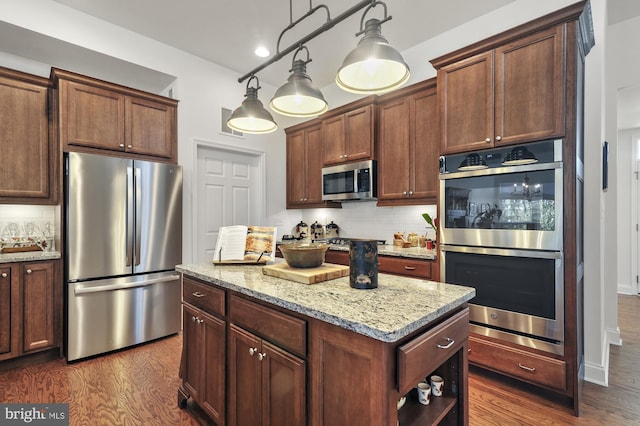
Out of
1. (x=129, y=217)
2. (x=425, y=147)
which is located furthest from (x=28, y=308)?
(x=425, y=147)

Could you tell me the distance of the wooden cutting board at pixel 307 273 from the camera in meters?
1.54

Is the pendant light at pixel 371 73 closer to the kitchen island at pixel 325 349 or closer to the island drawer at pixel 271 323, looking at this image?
the kitchen island at pixel 325 349

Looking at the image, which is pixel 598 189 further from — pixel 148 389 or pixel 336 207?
pixel 148 389

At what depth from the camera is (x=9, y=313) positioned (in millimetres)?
2588

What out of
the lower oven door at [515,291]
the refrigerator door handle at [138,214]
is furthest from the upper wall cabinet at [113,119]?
the lower oven door at [515,291]

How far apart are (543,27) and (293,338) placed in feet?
8.36

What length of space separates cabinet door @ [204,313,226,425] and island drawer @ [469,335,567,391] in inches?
74.8

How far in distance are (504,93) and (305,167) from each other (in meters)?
2.68

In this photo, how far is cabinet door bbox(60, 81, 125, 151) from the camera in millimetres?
2814

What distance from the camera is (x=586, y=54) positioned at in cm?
242

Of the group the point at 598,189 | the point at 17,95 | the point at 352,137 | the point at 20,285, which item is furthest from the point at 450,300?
the point at 17,95

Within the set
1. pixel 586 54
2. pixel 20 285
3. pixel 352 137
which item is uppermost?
pixel 586 54

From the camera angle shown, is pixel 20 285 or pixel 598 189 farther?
pixel 20 285

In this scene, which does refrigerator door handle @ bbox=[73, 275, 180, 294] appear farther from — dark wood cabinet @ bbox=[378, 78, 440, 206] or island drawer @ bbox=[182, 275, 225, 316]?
dark wood cabinet @ bbox=[378, 78, 440, 206]
